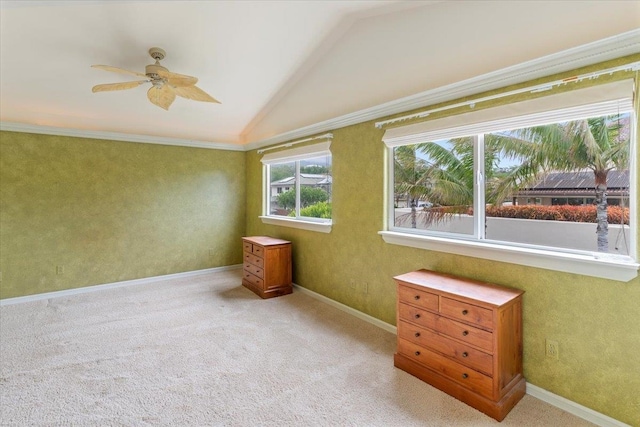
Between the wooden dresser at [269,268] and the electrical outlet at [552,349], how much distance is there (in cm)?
303

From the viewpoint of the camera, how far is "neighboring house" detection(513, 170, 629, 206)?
1.95 metres

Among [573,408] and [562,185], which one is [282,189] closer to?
[562,185]

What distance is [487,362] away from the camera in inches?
79.0

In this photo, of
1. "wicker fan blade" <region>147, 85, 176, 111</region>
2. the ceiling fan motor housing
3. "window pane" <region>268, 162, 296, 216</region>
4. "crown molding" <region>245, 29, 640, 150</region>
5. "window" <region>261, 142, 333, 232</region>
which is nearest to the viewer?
"crown molding" <region>245, 29, 640, 150</region>

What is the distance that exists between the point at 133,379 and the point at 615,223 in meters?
3.55

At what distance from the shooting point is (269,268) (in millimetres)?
4246

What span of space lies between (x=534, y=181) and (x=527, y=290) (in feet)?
2.65

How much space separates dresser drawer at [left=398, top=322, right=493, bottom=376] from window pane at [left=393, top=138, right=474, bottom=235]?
955 mm

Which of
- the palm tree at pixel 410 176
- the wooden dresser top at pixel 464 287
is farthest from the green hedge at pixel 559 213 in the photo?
the palm tree at pixel 410 176

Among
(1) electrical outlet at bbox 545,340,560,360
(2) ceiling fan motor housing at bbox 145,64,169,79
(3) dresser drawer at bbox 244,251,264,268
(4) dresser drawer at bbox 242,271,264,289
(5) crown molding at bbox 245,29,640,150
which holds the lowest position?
(4) dresser drawer at bbox 242,271,264,289

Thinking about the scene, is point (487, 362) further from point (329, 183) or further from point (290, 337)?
point (329, 183)

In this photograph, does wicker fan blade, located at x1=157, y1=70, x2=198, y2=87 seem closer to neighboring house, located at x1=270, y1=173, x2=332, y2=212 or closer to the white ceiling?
the white ceiling

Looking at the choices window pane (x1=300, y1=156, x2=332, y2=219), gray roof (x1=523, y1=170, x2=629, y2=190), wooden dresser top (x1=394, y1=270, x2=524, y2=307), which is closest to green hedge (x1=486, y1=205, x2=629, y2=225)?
gray roof (x1=523, y1=170, x2=629, y2=190)

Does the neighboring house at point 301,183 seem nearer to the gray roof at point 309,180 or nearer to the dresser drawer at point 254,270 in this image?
the gray roof at point 309,180
